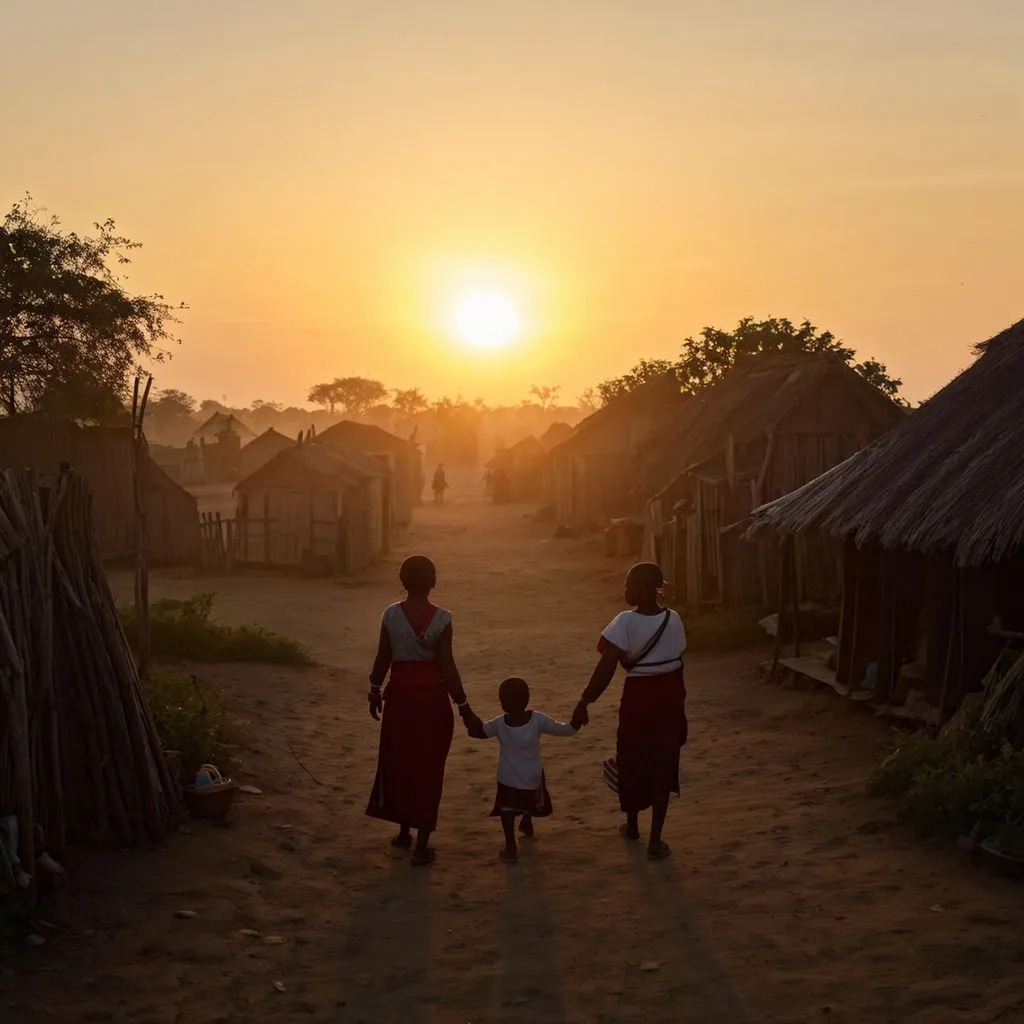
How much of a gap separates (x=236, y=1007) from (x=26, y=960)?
0.92 metres

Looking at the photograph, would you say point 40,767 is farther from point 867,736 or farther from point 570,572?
point 570,572

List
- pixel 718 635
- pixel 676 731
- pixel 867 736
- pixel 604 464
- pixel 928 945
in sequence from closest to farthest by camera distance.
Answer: pixel 928 945 → pixel 676 731 → pixel 867 736 → pixel 718 635 → pixel 604 464

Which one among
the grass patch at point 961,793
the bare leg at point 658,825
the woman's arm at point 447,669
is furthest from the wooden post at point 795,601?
the woman's arm at point 447,669

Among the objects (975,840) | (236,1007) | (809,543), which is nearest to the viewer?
(236,1007)

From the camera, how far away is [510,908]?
18.5ft

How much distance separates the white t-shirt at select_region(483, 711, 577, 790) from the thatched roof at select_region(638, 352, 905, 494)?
12178 mm

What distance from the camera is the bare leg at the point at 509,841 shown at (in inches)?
254

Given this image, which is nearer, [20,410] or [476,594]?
[476,594]

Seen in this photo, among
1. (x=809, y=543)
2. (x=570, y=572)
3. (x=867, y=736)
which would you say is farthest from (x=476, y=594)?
(x=867, y=736)

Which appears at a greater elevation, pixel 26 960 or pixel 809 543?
pixel 809 543

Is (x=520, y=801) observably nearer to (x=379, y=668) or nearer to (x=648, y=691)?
(x=648, y=691)

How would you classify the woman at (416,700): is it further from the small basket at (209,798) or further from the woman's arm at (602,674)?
the small basket at (209,798)

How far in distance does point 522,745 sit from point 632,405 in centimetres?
2496

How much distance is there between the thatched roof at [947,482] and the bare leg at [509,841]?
3476mm
